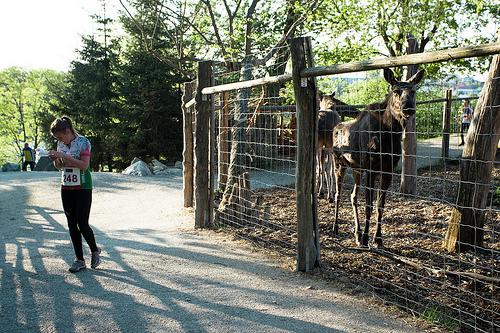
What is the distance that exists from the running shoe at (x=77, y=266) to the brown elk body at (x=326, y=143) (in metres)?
5.51

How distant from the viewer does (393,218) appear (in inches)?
305

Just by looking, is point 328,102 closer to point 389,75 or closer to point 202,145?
point 202,145

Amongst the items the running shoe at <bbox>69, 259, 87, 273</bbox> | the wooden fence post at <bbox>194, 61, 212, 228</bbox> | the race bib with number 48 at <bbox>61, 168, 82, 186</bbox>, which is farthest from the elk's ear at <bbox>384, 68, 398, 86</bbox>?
the running shoe at <bbox>69, 259, 87, 273</bbox>

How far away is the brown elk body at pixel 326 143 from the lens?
9664mm

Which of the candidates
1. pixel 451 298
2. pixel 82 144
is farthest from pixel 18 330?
pixel 451 298

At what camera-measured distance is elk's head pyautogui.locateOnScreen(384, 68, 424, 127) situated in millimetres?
5293

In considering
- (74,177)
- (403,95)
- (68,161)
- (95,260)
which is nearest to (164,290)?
(95,260)

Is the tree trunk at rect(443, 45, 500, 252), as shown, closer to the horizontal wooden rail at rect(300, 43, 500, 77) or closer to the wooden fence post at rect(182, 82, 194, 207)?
the horizontal wooden rail at rect(300, 43, 500, 77)

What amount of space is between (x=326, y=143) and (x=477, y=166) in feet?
13.7

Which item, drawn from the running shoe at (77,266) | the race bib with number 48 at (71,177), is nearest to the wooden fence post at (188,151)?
the running shoe at (77,266)

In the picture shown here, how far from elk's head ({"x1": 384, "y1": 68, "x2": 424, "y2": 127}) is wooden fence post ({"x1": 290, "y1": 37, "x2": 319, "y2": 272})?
1.00m

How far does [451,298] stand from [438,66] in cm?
554

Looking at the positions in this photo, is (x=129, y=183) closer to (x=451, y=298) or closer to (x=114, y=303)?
(x=114, y=303)

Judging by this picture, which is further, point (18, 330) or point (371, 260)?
point (371, 260)
